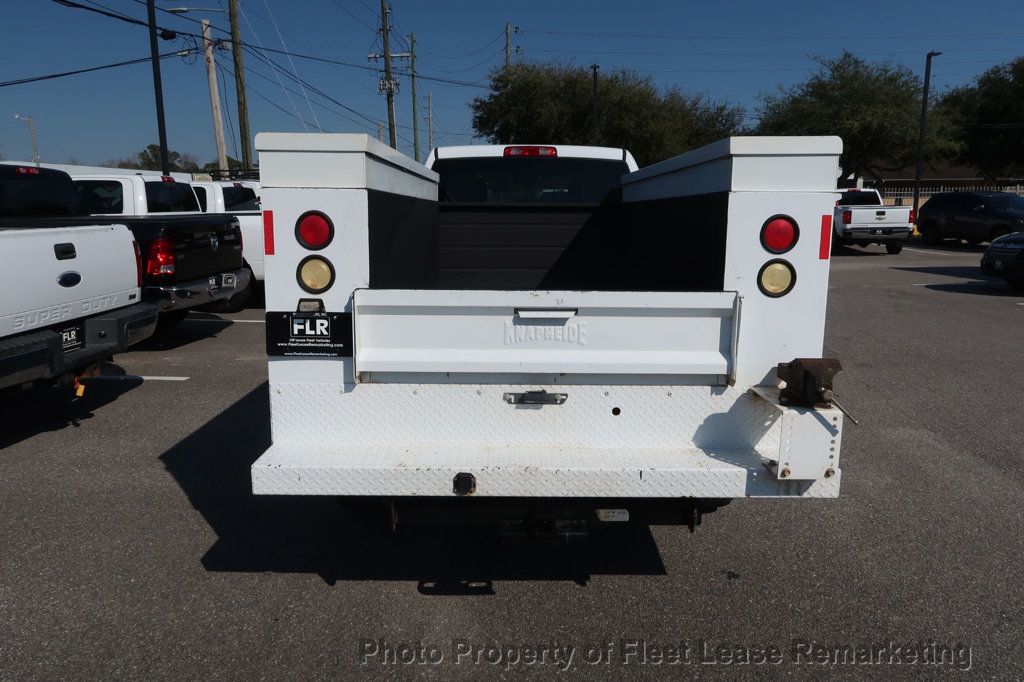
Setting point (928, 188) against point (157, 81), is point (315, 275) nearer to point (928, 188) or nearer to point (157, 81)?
point (157, 81)

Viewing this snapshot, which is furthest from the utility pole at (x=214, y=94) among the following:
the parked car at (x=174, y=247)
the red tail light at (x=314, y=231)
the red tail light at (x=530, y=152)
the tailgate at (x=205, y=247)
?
the red tail light at (x=314, y=231)

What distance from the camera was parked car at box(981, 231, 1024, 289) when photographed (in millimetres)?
13975

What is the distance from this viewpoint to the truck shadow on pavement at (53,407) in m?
6.00

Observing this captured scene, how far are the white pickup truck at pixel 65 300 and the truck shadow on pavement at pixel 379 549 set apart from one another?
4.75 feet

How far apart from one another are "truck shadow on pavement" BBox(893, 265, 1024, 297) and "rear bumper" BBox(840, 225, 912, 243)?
10.3 ft

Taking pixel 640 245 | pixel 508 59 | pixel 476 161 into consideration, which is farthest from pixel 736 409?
pixel 508 59

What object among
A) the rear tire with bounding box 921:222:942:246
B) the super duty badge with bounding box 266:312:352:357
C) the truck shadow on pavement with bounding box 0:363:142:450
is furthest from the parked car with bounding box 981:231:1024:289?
the super duty badge with bounding box 266:312:352:357

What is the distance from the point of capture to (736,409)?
3.07m

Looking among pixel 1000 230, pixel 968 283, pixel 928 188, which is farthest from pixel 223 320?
pixel 928 188

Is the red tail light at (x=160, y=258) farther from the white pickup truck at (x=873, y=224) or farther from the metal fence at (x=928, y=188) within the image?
the metal fence at (x=928, y=188)

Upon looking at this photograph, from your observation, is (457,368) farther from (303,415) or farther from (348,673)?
(348,673)

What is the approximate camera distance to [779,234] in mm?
2975

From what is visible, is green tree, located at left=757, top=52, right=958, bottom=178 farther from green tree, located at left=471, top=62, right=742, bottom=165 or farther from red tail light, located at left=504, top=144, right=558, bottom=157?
red tail light, located at left=504, top=144, right=558, bottom=157

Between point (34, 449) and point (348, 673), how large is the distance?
391 cm
